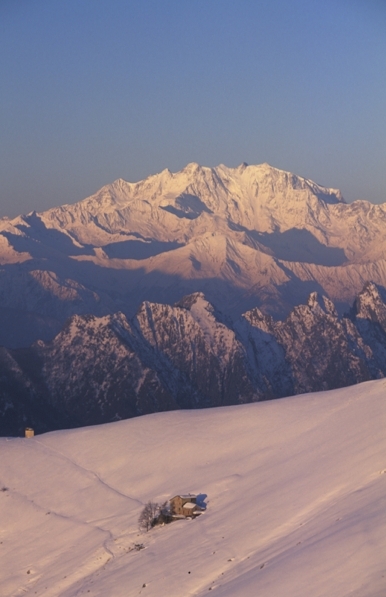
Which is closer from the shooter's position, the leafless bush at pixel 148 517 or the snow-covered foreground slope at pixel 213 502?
the snow-covered foreground slope at pixel 213 502

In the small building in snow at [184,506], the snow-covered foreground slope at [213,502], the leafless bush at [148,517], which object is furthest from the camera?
the leafless bush at [148,517]

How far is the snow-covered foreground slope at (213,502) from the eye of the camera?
207 ft

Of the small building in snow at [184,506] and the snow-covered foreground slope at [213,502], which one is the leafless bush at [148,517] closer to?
the snow-covered foreground slope at [213,502]

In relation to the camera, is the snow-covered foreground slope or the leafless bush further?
the leafless bush

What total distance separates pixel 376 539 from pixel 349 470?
71.6 ft

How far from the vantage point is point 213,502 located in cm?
8594

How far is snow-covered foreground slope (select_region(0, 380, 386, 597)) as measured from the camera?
63125 millimetres

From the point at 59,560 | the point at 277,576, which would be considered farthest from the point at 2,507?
the point at 277,576

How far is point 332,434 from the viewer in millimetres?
96812

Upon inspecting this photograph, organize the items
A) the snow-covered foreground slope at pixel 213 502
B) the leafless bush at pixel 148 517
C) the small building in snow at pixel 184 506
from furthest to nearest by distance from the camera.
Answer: the leafless bush at pixel 148 517, the small building in snow at pixel 184 506, the snow-covered foreground slope at pixel 213 502

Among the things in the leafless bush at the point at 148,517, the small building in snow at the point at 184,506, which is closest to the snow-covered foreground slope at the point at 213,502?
the leafless bush at the point at 148,517

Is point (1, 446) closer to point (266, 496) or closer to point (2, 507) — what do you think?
point (2, 507)

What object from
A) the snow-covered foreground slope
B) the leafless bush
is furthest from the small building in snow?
the leafless bush

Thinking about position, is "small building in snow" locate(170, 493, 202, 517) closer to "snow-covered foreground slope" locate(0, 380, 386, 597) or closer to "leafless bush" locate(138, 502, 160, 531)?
"snow-covered foreground slope" locate(0, 380, 386, 597)
